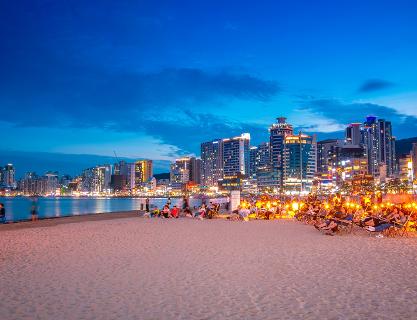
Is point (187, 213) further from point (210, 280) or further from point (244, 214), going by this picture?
point (210, 280)

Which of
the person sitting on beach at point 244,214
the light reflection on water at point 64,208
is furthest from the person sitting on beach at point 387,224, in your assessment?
the light reflection on water at point 64,208

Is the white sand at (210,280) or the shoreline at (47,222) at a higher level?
the white sand at (210,280)

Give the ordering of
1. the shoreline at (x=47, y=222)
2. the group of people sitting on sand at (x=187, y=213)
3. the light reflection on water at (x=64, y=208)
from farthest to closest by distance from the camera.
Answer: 1. the light reflection on water at (x=64, y=208)
2. the group of people sitting on sand at (x=187, y=213)
3. the shoreline at (x=47, y=222)

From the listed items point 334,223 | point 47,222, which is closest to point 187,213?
point 47,222

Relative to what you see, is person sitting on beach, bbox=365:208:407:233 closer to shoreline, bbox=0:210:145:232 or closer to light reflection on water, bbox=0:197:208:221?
shoreline, bbox=0:210:145:232

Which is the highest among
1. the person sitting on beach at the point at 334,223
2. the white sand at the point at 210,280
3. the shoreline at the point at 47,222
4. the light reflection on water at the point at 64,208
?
the person sitting on beach at the point at 334,223

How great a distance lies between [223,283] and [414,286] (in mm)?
3244

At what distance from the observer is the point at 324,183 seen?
641ft

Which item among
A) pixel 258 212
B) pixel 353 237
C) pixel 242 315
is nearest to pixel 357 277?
pixel 242 315

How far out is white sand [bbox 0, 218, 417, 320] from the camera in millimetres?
6090

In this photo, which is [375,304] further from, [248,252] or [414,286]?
[248,252]

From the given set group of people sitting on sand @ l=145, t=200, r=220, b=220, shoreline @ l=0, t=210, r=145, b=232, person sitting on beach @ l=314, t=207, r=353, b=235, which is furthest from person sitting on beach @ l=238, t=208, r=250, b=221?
shoreline @ l=0, t=210, r=145, b=232

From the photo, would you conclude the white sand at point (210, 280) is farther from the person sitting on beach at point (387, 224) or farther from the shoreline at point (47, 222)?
the shoreline at point (47, 222)

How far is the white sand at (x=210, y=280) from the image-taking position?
6.09 m
